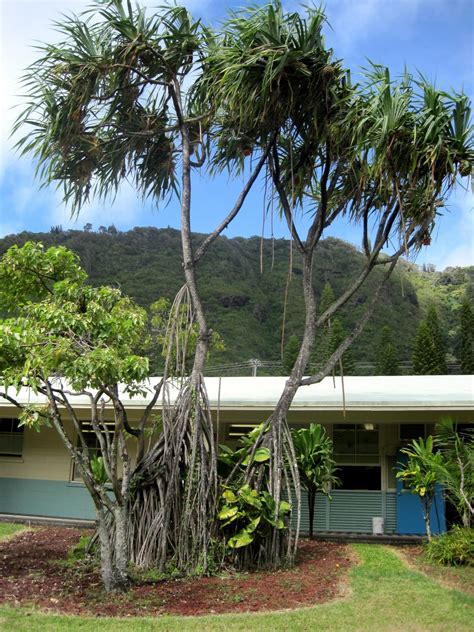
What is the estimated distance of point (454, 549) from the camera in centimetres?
919

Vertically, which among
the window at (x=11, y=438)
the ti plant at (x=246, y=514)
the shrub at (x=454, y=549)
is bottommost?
the shrub at (x=454, y=549)

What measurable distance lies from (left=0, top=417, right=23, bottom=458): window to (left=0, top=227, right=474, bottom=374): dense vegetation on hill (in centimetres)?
2148

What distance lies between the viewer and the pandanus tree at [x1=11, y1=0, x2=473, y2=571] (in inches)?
348

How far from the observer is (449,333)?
4397cm

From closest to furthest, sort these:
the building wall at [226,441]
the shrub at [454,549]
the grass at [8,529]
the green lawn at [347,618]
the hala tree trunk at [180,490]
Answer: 1. the green lawn at [347,618]
2. the hala tree trunk at [180,490]
3. the shrub at [454,549]
4. the grass at [8,529]
5. the building wall at [226,441]

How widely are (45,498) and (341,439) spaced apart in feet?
19.6

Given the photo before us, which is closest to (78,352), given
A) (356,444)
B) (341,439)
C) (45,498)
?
(341,439)

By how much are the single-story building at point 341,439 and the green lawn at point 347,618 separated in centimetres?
329

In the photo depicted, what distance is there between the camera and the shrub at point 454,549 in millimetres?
9102

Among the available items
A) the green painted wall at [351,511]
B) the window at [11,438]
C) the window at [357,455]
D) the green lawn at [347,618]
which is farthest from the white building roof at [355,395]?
the green lawn at [347,618]

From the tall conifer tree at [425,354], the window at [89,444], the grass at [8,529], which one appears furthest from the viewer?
the tall conifer tree at [425,354]

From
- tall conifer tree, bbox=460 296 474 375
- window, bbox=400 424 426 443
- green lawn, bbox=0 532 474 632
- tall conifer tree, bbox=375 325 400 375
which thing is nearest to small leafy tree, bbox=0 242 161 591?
green lawn, bbox=0 532 474 632

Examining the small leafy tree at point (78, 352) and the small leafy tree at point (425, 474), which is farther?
the small leafy tree at point (425, 474)

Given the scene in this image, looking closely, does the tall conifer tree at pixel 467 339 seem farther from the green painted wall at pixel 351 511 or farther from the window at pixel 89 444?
the window at pixel 89 444
